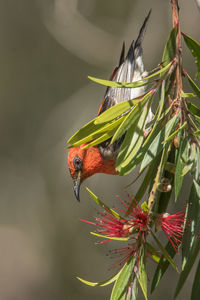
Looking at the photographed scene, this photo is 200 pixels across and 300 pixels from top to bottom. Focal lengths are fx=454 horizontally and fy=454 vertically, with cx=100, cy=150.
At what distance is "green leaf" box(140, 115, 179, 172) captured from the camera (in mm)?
1328

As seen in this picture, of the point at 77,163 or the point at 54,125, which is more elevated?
the point at 54,125

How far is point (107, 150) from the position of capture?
3.13 metres

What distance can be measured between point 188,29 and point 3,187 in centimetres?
423

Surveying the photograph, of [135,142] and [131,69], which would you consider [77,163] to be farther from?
[135,142]

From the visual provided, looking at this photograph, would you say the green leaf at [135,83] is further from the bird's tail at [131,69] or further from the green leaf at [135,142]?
the bird's tail at [131,69]

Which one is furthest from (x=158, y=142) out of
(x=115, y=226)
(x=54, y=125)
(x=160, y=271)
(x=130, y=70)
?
(x=54, y=125)

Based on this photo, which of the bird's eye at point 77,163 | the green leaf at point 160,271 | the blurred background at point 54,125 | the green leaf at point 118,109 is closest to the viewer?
the green leaf at point 118,109

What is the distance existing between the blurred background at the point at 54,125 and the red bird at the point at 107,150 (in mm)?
2798

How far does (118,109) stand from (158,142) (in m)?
0.16

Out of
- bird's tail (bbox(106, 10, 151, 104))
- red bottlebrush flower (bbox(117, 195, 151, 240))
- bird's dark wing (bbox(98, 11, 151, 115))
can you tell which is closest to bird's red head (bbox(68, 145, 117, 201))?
bird's dark wing (bbox(98, 11, 151, 115))

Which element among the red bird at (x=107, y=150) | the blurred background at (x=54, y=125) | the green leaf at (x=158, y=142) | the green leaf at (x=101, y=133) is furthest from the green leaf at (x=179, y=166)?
the blurred background at (x=54, y=125)

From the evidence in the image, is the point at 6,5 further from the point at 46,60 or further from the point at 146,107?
the point at 146,107

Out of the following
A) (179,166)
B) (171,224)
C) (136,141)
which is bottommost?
(171,224)

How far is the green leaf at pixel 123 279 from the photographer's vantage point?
1.38 m
